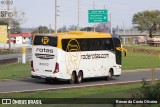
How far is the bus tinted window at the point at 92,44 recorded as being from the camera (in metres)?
28.0

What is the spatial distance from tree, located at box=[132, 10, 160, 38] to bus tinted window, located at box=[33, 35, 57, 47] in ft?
381

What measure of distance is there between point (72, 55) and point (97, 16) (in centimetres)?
3468

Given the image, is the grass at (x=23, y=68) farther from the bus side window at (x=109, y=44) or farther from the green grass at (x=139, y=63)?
the bus side window at (x=109, y=44)

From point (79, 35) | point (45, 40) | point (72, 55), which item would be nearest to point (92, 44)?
point (79, 35)

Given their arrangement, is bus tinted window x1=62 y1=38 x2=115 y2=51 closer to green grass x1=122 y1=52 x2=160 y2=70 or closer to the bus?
the bus

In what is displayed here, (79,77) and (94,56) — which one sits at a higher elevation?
(94,56)

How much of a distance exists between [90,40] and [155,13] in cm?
11751

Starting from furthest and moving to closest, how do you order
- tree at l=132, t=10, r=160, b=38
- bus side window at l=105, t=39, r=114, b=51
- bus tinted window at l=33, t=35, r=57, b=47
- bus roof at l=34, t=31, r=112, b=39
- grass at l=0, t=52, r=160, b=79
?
tree at l=132, t=10, r=160, b=38
grass at l=0, t=52, r=160, b=79
bus side window at l=105, t=39, r=114, b=51
bus roof at l=34, t=31, r=112, b=39
bus tinted window at l=33, t=35, r=57, b=47

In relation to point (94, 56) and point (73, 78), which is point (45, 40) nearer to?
point (73, 78)

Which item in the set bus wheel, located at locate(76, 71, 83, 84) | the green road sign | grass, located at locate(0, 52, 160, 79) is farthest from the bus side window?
the green road sign

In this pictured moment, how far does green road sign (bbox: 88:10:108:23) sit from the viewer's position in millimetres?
61781

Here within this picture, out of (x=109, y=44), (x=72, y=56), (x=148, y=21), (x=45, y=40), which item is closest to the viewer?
(x=45, y=40)

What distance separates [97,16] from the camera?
205 ft

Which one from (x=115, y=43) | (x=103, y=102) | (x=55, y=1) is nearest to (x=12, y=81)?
(x=115, y=43)
